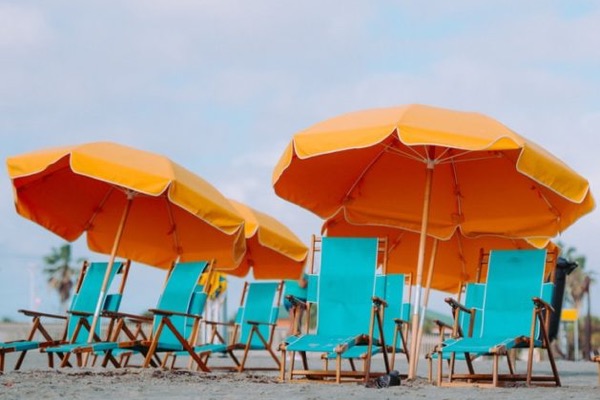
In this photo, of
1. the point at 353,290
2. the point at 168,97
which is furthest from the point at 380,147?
the point at 168,97

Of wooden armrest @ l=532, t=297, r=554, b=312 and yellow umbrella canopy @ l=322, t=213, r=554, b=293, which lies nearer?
wooden armrest @ l=532, t=297, r=554, b=312

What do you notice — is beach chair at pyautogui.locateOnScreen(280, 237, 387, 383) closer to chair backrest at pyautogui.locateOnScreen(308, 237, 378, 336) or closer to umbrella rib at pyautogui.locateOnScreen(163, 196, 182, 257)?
chair backrest at pyautogui.locateOnScreen(308, 237, 378, 336)

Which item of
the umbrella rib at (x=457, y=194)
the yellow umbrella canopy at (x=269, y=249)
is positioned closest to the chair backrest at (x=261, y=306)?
the yellow umbrella canopy at (x=269, y=249)

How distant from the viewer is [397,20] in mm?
9109

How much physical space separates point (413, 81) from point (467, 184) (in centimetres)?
176

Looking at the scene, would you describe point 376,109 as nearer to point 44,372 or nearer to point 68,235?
point 44,372

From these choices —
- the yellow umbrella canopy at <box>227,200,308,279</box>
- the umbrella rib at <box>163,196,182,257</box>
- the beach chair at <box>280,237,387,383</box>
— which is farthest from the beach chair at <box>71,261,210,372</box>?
the yellow umbrella canopy at <box>227,200,308,279</box>

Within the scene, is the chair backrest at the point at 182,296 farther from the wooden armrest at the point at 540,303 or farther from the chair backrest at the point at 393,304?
the wooden armrest at the point at 540,303

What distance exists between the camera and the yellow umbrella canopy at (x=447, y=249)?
10.1 m

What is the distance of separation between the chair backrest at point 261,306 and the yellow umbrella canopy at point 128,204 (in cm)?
107

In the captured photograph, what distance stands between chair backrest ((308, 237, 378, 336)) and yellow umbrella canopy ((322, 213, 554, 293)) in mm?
2255

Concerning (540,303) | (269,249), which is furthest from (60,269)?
(540,303)

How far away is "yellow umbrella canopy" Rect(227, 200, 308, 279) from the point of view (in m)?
12.0

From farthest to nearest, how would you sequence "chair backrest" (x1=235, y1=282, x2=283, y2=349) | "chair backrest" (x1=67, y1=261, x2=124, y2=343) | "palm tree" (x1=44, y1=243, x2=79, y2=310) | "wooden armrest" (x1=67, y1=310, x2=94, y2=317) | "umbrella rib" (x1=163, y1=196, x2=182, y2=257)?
"palm tree" (x1=44, y1=243, x2=79, y2=310)
"chair backrest" (x1=235, y1=282, x2=283, y2=349)
"umbrella rib" (x1=163, y1=196, x2=182, y2=257)
"chair backrest" (x1=67, y1=261, x2=124, y2=343)
"wooden armrest" (x1=67, y1=310, x2=94, y2=317)
